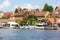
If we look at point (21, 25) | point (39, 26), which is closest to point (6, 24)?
point (21, 25)

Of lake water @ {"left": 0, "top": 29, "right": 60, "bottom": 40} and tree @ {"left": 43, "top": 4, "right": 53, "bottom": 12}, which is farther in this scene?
tree @ {"left": 43, "top": 4, "right": 53, "bottom": 12}

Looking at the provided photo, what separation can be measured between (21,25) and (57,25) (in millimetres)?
13354

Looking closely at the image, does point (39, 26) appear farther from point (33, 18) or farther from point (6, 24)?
point (6, 24)

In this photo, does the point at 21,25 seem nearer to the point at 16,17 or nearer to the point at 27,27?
the point at 27,27

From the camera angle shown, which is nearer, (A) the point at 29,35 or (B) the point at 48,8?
(A) the point at 29,35

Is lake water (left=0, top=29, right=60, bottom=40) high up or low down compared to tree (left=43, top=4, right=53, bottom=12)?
down

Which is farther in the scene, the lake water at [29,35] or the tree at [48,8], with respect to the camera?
the tree at [48,8]

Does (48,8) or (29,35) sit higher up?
(48,8)

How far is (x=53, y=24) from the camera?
358 feet

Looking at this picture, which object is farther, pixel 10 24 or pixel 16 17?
pixel 16 17

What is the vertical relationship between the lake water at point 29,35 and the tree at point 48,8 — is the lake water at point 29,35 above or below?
below

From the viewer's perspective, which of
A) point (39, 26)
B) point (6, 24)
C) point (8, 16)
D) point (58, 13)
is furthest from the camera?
point (8, 16)

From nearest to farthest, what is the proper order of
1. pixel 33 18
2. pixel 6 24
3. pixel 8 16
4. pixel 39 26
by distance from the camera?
pixel 39 26 < pixel 33 18 < pixel 6 24 < pixel 8 16

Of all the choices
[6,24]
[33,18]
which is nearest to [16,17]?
[6,24]
